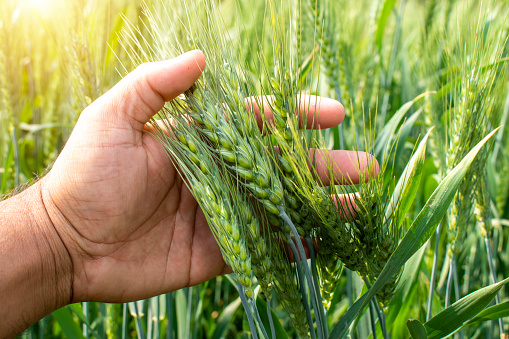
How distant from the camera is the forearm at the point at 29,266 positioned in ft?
2.97

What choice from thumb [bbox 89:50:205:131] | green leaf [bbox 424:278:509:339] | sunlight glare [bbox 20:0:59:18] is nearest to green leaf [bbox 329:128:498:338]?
green leaf [bbox 424:278:509:339]

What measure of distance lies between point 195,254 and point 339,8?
3.39ft

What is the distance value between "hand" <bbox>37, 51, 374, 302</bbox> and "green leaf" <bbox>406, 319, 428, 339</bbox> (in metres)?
0.38

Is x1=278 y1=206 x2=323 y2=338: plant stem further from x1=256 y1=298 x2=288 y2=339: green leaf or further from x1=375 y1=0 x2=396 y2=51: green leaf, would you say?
x1=375 y1=0 x2=396 y2=51: green leaf

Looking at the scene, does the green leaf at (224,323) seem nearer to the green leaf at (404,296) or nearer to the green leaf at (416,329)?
the green leaf at (404,296)

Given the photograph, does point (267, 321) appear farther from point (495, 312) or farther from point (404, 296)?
point (495, 312)

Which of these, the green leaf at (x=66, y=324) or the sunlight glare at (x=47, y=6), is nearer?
the green leaf at (x=66, y=324)

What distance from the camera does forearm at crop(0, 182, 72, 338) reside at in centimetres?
91

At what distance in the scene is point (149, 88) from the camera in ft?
2.87

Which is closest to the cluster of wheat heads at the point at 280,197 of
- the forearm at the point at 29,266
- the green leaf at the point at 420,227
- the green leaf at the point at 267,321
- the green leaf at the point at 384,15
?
the green leaf at the point at 420,227

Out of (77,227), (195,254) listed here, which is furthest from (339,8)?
(77,227)

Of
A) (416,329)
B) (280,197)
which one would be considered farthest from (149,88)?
(416,329)

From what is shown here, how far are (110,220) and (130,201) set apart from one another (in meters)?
0.07

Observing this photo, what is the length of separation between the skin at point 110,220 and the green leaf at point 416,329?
343mm
